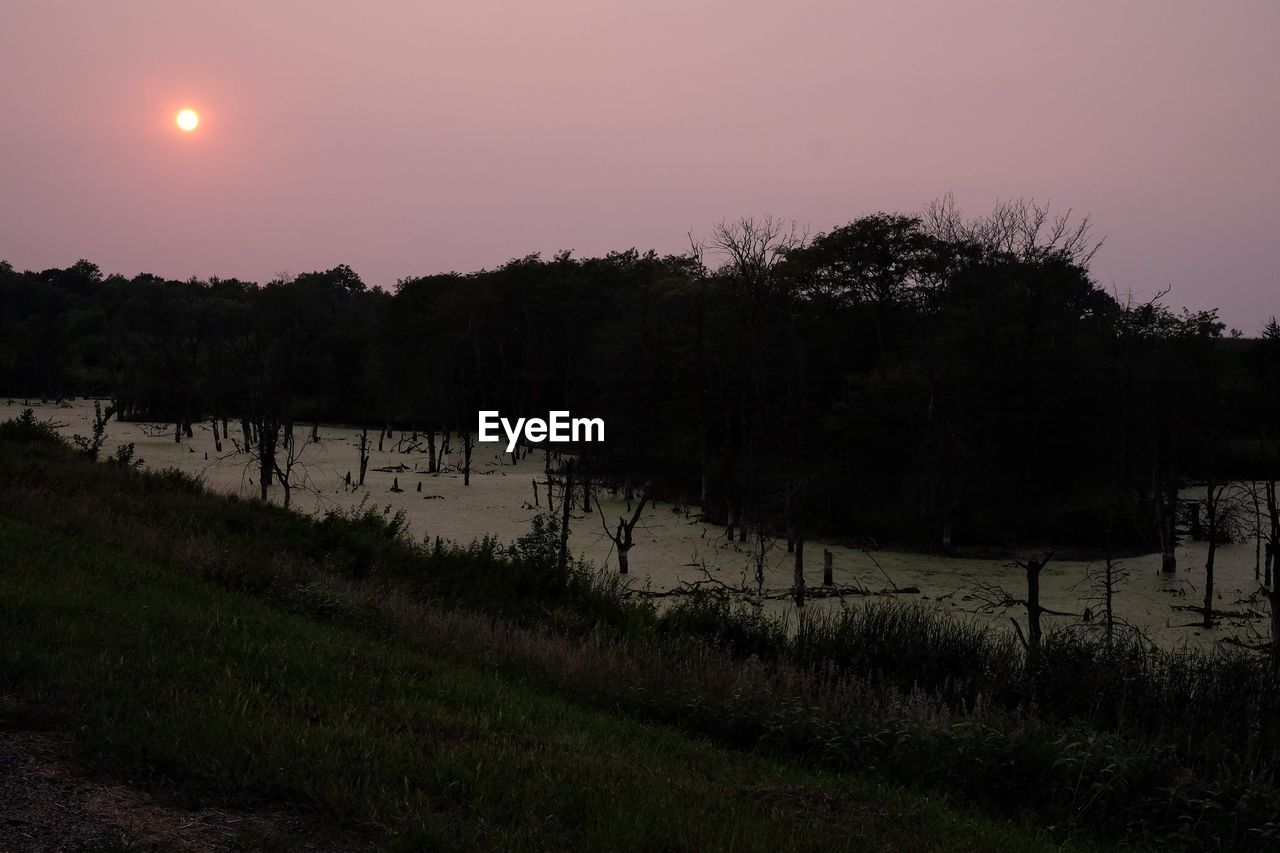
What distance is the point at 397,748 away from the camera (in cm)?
639

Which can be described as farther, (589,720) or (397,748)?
(589,720)

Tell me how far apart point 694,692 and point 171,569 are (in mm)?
8081

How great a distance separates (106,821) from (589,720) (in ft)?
14.3

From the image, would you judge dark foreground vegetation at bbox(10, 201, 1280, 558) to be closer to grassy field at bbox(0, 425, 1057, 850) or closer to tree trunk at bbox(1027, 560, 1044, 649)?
tree trunk at bbox(1027, 560, 1044, 649)

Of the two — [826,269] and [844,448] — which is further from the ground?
[826,269]

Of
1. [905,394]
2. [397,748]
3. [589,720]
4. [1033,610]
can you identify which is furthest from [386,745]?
[905,394]

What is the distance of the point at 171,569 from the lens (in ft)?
43.2

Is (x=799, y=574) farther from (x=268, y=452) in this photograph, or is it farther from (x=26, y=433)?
(x=268, y=452)

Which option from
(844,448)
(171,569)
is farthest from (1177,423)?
(171,569)

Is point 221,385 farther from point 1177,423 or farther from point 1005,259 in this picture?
point 1177,423

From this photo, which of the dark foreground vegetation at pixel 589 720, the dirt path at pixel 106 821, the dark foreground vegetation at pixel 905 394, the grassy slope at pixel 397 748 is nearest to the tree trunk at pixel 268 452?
the dark foreground vegetation at pixel 905 394

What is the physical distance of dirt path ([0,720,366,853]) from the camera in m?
4.79

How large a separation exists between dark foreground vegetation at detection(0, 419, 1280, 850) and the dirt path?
0.21 metres

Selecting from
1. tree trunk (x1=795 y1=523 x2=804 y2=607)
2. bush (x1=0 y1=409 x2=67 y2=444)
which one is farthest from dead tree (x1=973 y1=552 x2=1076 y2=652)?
bush (x1=0 y1=409 x2=67 y2=444)
